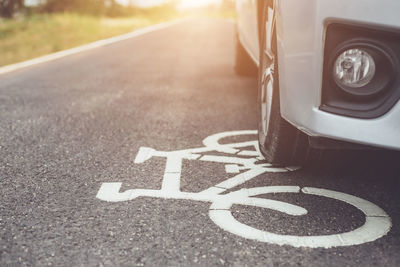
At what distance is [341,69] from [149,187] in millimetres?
1035

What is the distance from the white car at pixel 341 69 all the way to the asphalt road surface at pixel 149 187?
15.4 inches

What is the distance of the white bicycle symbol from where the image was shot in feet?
6.29

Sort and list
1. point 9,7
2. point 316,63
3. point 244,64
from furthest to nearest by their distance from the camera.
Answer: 1. point 9,7
2. point 244,64
3. point 316,63

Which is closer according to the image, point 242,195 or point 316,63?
point 316,63

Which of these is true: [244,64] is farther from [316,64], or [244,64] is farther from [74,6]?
[74,6]

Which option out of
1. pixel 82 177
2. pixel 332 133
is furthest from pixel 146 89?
pixel 332 133

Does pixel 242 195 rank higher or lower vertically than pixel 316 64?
lower

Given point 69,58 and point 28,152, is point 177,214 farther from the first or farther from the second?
point 69,58

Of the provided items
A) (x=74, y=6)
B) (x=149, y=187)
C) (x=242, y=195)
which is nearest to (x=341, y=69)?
(x=242, y=195)

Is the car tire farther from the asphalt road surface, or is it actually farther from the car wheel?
the car wheel

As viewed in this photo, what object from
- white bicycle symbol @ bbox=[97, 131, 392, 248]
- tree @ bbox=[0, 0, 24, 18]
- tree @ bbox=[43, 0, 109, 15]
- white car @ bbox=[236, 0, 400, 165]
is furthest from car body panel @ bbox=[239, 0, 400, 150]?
tree @ bbox=[43, 0, 109, 15]

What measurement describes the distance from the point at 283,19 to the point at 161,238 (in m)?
1.05

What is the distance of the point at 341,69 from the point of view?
202 centimetres

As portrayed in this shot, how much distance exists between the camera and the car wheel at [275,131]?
247 centimetres
